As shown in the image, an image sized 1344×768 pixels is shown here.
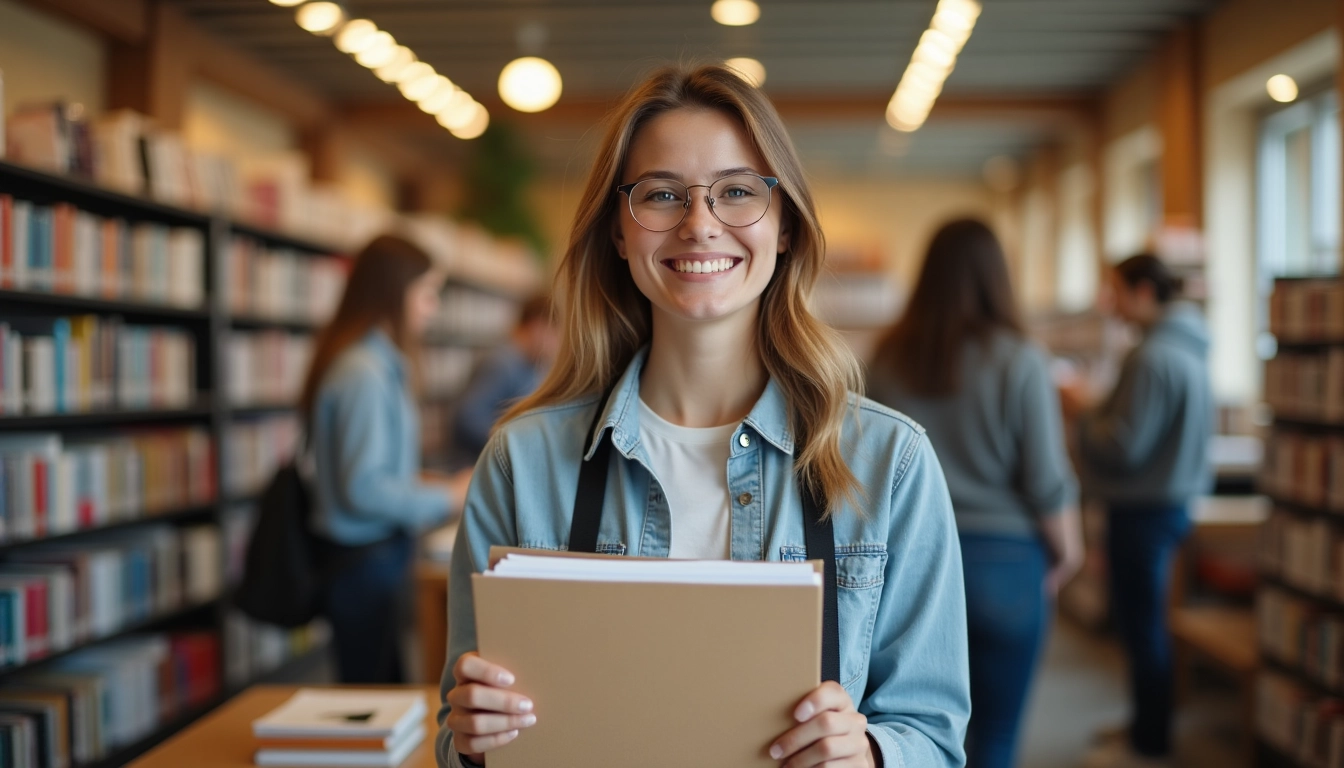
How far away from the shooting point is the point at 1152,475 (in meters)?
3.54

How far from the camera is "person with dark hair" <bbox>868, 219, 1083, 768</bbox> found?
253 cm

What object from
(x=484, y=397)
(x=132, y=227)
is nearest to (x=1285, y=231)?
(x=484, y=397)

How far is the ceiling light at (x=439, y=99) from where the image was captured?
7.77 m

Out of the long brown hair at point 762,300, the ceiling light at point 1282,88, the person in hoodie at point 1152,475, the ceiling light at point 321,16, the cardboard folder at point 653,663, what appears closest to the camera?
the cardboard folder at point 653,663

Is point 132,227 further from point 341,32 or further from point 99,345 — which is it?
point 341,32

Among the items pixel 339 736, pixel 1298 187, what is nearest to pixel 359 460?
pixel 339 736

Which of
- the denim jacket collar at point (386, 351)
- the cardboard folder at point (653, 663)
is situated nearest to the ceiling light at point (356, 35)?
the denim jacket collar at point (386, 351)

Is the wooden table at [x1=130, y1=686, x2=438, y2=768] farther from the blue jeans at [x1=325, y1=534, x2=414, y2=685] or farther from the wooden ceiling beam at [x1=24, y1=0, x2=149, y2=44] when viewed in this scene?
the wooden ceiling beam at [x1=24, y1=0, x2=149, y2=44]

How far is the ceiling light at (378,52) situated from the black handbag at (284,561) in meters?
4.27

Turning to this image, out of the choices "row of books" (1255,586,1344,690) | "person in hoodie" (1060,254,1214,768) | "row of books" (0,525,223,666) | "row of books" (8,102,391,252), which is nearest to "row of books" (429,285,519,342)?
"row of books" (8,102,391,252)

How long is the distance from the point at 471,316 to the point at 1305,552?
610 centimetres

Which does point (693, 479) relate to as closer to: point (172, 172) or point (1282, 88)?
point (172, 172)

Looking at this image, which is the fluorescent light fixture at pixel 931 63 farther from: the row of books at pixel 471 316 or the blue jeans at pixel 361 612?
A: the blue jeans at pixel 361 612

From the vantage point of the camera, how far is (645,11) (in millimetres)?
6297
